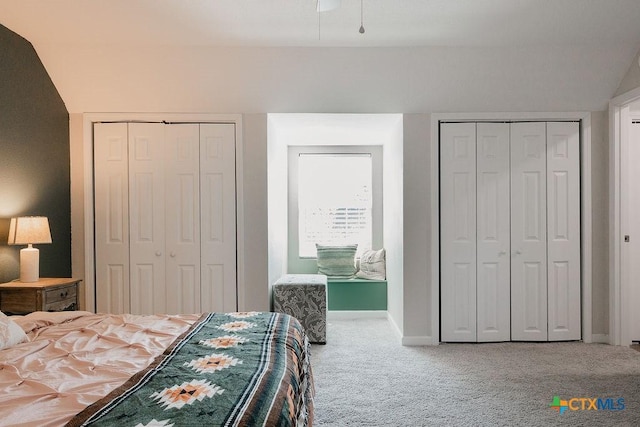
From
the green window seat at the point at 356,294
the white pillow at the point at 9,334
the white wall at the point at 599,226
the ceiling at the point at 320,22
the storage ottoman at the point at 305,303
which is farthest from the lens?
the green window seat at the point at 356,294

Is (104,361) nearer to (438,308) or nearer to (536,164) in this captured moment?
(438,308)

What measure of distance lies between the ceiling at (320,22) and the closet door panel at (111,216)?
0.90m

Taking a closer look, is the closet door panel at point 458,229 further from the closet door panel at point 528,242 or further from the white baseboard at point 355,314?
the white baseboard at point 355,314

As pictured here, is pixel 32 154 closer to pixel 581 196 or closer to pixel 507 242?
pixel 507 242

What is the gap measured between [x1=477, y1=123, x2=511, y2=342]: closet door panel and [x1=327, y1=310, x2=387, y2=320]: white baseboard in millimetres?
1449

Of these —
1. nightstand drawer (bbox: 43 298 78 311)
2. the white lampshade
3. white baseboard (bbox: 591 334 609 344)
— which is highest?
the white lampshade

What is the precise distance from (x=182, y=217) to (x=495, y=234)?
3.01 meters

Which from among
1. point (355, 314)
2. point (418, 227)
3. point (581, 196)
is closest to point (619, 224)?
point (581, 196)

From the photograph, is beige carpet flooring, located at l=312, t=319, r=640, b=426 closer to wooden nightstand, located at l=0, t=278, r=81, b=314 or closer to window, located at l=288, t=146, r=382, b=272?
window, located at l=288, t=146, r=382, b=272

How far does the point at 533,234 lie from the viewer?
14.7 ft

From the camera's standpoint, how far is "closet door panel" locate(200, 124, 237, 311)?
14.6 ft

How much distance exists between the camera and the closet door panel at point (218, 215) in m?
4.45
